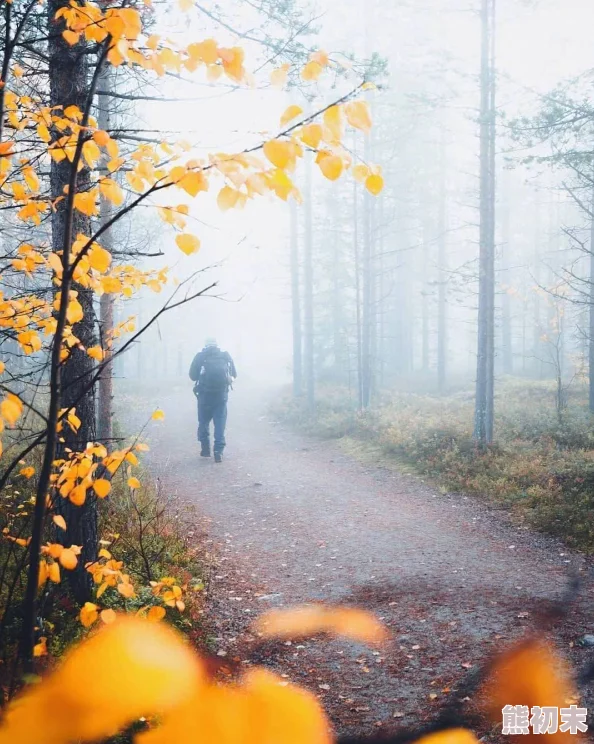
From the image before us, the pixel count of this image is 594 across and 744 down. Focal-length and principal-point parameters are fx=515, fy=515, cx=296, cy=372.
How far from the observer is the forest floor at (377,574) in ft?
13.9

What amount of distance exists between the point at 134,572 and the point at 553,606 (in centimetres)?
439

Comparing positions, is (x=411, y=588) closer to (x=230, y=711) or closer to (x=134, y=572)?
(x=230, y=711)

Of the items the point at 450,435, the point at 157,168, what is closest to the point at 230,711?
the point at 157,168

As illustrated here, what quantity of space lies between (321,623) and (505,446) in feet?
26.4

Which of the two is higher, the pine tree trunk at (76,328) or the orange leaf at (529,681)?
the pine tree trunk at (76,328)

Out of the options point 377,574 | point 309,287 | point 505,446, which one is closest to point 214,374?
point 505,446

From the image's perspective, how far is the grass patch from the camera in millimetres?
7992

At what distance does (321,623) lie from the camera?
17.2 ft

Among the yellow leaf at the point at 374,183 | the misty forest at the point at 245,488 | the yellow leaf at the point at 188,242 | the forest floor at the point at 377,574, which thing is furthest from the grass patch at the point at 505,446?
the yellow leaf at the point at 188,242

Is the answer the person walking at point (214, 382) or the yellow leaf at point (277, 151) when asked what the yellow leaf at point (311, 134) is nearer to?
the yellow leaf at point (277, 151)

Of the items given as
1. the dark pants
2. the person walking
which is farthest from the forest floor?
the person walking

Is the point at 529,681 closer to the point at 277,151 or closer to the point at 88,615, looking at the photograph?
the point at 88,615

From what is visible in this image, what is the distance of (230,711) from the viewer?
393 cm

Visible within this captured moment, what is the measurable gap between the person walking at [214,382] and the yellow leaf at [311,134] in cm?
1033
